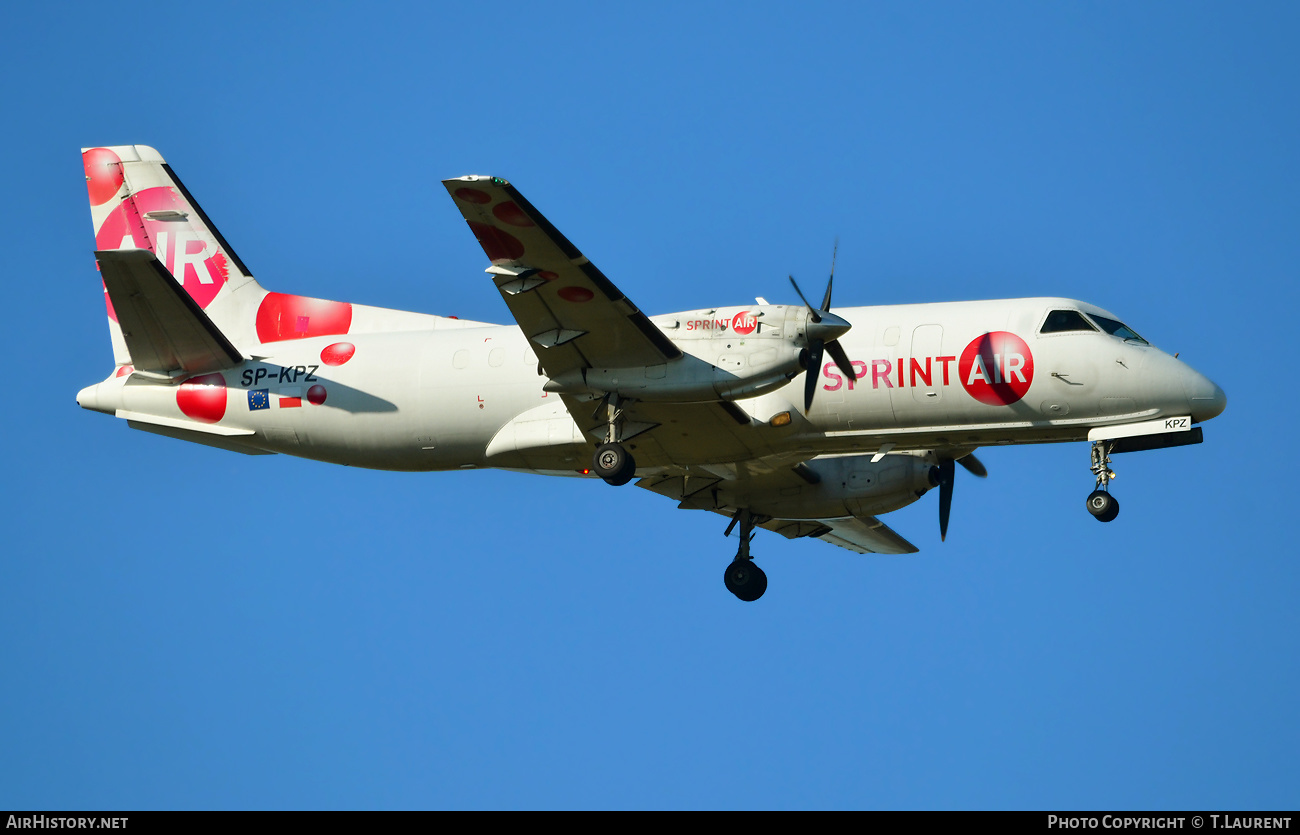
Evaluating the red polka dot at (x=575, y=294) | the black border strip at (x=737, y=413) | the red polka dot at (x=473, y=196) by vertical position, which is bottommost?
the black border strip at (x=737, y=413)

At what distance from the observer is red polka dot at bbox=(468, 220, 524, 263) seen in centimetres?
1872

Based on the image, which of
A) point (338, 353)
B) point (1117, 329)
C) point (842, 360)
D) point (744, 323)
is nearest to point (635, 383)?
point (744, 323)

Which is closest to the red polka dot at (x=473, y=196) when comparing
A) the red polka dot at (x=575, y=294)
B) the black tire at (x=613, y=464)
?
the red polka dot at (x=575, y=294)

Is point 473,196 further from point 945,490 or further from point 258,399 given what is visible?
point 945,490

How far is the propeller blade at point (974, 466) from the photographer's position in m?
24.1

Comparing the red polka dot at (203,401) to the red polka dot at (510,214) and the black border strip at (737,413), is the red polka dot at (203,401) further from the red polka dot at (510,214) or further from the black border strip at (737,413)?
the black border strip at (737,413)

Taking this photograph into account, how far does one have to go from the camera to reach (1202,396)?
773 inches

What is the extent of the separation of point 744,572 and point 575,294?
721cm

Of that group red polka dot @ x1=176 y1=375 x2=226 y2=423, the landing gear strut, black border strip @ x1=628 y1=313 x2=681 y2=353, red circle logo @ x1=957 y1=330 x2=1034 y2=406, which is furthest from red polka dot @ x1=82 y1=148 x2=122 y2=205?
red circle logo @ x1=957 y1=330 x2=1034 y2=406

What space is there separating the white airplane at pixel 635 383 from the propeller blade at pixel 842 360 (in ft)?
0.10

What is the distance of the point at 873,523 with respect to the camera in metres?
25.9

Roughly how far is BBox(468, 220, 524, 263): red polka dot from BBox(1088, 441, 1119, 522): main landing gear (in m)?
8.61

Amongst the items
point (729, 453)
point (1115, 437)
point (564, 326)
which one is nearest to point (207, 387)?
point (564, 326)

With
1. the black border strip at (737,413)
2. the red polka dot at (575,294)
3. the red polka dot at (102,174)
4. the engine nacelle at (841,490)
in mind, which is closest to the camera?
the red polka dot at (575,294)
